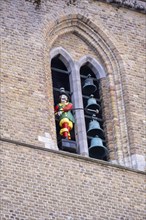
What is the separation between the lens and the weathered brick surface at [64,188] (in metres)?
31.5

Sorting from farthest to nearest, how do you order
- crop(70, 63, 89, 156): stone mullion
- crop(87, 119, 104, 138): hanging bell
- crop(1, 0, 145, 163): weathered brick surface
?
crop(87, 119, 104, 138): hanging bell → crop(70, 63, 89, 156): stone mullion → crop(1, 0, 145, 163): weathered brick surface

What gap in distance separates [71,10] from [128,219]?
5.14 metres

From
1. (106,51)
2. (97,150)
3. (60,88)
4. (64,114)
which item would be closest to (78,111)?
(64,114)

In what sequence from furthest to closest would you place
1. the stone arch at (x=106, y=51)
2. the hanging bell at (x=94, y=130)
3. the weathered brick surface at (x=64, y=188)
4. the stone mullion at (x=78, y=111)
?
the stone arch at (x=106, y=51), the hanging bell at (x=94, y=130), the stone mullion at (x=78, y=111), the weathered brick surface at (x=64, y=188)

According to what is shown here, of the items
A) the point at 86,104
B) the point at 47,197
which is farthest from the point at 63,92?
the point at 47,197

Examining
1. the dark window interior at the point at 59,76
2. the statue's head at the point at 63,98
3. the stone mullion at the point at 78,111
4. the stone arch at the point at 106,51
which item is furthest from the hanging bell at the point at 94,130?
the dark window interior at the point at 59,76

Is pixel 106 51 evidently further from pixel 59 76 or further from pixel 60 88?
pixel 60 88

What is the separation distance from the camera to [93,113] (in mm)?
34594

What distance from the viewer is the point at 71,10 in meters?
35.6

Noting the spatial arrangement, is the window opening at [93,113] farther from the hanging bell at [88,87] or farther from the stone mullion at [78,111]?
the stone mullion at [78,111]

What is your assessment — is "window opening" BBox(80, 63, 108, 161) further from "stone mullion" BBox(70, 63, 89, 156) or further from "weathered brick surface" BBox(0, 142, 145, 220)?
"weathered brick surface" BBox(0, 142, 145, 220)

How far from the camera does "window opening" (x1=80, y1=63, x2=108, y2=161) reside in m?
33.8

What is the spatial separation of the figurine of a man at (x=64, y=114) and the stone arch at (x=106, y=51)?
0.87 meters

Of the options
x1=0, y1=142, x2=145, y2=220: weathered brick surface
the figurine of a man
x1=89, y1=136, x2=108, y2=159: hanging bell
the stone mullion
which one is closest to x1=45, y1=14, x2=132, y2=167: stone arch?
x1=89, y1=136, x2=108, y2=159: hanging bell
